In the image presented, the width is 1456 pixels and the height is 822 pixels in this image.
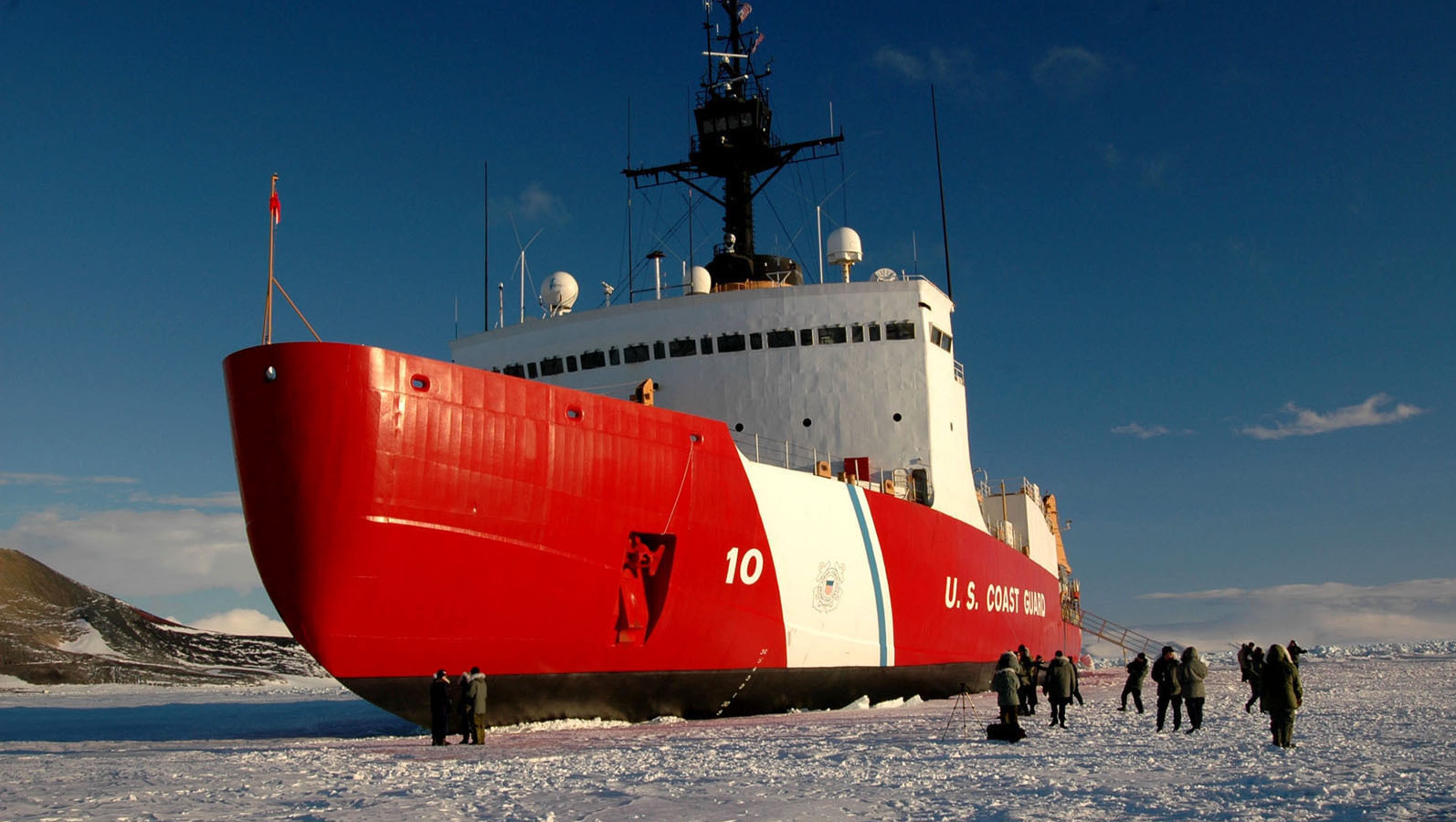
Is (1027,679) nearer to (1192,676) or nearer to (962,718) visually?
(962,718)

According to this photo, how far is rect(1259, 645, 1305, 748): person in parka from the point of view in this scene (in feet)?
31.2

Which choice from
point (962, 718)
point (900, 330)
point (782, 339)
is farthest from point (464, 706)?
point (900, 330)

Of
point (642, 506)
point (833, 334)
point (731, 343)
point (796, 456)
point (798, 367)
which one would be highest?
point (833, 334)

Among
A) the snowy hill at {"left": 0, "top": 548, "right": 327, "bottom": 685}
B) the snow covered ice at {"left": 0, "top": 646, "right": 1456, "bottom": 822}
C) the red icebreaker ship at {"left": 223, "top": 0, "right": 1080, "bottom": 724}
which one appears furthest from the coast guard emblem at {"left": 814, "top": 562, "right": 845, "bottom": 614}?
the snowy hill at {"left": 0, "top": 548, "right": 327, "bottom": 685}

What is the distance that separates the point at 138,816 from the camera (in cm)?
680

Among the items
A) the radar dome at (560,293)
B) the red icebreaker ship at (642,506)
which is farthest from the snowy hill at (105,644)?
the red icebreaker ship at (642,506)

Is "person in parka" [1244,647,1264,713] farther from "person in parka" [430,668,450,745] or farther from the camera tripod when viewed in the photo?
"person in parka" [430,668,450,745]

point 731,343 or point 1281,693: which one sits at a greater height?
point 731,343

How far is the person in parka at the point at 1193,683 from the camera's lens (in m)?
11.4

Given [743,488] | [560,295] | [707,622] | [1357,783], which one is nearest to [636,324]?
[560,295]

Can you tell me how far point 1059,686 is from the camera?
12727mm

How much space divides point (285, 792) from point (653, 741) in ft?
14.1

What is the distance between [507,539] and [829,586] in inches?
224

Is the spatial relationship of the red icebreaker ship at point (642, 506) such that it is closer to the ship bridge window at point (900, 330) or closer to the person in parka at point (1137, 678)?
the ship bridge window at point (900, 330)
